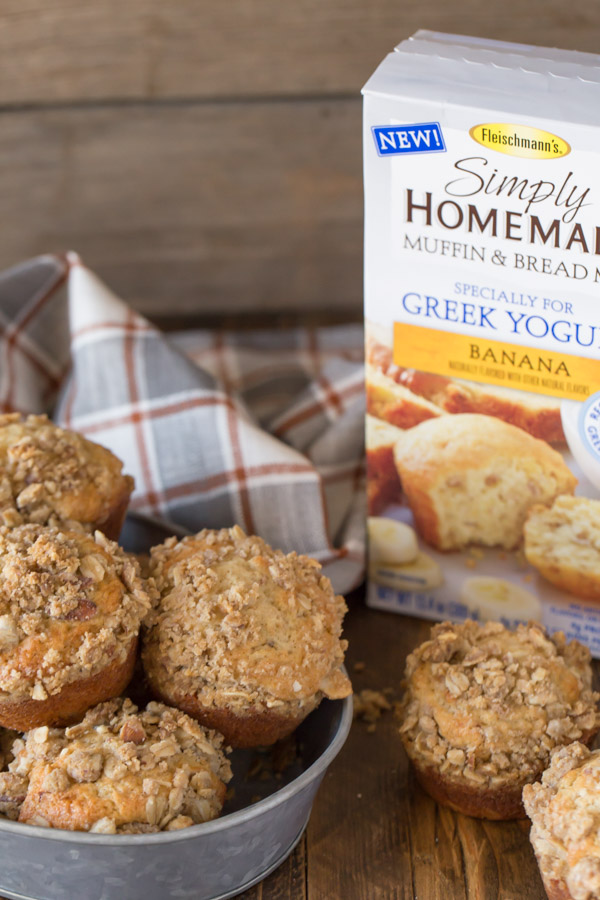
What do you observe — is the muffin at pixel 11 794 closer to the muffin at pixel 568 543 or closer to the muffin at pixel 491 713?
the muffin at pixel 491 713

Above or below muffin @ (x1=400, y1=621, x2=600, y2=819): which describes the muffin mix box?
above

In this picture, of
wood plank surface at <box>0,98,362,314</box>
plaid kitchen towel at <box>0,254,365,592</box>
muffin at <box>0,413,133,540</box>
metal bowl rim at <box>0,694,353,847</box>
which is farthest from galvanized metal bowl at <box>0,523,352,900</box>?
wood plank surface at <box>0,98,362,314</box>

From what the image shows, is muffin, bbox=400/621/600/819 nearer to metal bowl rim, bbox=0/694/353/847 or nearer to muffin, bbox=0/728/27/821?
metal bowl rim, bbox=0/694/353/847

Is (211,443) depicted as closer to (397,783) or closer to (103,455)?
(103,455)

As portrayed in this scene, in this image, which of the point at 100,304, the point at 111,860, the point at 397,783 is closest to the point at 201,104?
the point at 100,304

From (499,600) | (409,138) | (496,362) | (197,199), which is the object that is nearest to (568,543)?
(499,600)

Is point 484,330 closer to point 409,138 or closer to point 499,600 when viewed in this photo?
point 409,138
